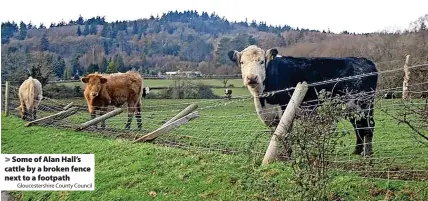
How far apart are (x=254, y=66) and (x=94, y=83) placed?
3052 millimetres

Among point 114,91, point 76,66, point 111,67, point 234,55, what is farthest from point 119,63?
point 234,55

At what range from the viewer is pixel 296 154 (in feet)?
9.30

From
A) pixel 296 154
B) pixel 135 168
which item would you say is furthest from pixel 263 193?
pixel 135 168

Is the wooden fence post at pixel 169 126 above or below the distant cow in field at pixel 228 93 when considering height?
below

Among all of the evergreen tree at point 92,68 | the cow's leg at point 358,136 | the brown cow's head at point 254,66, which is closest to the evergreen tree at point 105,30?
the evergreen tree at point 92,68

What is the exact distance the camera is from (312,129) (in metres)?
2.75

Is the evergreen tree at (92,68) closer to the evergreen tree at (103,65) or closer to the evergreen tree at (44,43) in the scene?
the evergreen tree at (103,65)

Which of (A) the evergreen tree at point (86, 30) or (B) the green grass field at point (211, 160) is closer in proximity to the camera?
(B) the green grass field at point (211, 160)

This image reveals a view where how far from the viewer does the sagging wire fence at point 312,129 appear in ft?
9.12

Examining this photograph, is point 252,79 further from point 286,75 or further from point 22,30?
point 22,30

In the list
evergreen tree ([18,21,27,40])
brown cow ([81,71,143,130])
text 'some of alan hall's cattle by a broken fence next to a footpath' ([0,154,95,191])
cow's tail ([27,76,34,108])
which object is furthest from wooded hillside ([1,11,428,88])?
text 'some of alan hall's cattle by a broken fence next to a footpath' ([0,154,95,191])

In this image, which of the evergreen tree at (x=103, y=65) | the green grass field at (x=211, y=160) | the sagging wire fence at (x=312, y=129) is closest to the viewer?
the sagging wire fence at (x=312, y=129)

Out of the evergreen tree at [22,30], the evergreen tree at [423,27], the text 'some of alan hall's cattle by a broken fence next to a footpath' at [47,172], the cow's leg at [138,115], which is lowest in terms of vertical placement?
the text 'some of alan hall's cattle by a broken fence next to a footpath' at [47,172]

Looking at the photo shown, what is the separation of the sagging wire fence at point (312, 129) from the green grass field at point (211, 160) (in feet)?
0.05
